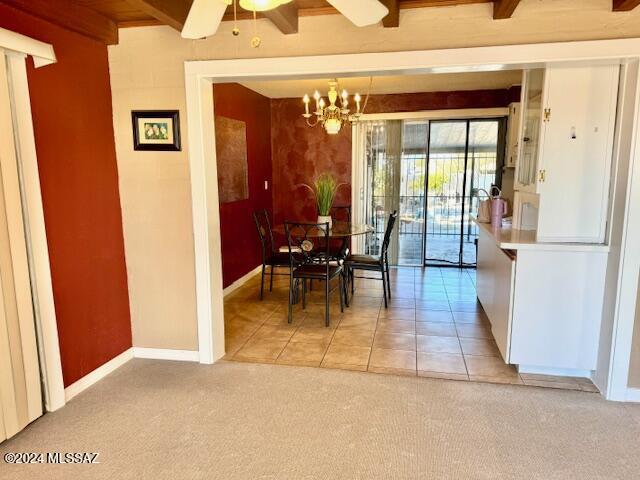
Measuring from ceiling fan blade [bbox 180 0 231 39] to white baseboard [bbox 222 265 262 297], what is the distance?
3157 mm

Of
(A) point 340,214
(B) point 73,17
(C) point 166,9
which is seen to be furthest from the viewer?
(A) point 340,214

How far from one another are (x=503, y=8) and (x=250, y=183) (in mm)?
3597

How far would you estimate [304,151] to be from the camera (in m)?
6.06

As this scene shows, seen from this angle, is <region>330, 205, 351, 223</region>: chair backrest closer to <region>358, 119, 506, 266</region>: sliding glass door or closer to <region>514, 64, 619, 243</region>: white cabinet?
<region>358, 119, 506, 266</region>: sliding glass door

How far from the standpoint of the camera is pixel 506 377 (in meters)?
2.91

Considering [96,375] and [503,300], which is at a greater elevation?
[503,300]

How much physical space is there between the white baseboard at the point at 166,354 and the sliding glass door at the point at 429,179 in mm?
Answer: 3525

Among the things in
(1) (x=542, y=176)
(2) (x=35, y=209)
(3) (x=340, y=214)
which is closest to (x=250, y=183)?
(3) (x=340, y=214)

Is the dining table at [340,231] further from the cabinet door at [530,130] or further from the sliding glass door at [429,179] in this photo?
the cabinet door at [530,130]

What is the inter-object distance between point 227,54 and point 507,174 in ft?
12.7

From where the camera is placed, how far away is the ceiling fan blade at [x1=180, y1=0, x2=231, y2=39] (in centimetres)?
175

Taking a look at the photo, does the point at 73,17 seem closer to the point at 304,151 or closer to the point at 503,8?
the point at 503,8

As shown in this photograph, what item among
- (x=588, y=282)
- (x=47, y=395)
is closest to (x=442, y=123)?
(x=588, y=282)

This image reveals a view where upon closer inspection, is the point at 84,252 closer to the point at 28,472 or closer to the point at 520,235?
the point at 28,472
